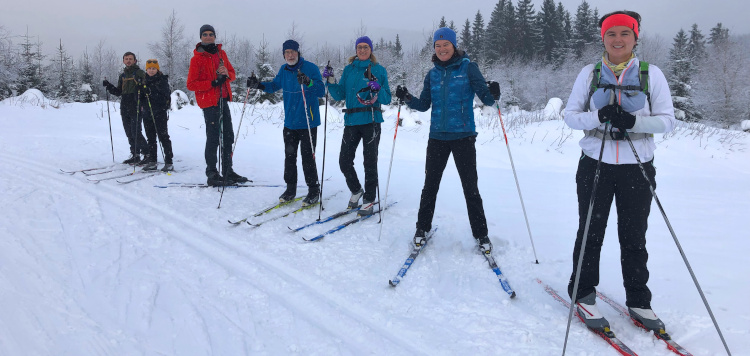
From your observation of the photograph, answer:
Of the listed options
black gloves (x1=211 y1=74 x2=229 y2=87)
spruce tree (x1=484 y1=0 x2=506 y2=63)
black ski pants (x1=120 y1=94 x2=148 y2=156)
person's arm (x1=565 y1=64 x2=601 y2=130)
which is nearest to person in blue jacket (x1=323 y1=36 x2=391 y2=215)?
black gloves (x1=211 y1=74 x2=229 y2=87)

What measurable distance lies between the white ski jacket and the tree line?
21.4 meters

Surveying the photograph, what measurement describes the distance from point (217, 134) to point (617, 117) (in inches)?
220

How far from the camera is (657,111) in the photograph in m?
2.41

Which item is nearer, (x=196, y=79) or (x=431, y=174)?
(x=431, y=174)

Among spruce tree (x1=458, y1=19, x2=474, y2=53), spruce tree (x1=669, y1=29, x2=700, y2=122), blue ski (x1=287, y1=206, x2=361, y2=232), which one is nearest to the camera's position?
blue ski (x1=287, y1=206, x2=361, y2=232)

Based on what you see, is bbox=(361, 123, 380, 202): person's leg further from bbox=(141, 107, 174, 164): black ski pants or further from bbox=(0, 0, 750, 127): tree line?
bbox=(0, 0, 750, 127): tree line

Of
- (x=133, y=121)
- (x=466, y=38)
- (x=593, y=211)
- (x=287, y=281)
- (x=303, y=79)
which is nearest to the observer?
(x=593, y=211)

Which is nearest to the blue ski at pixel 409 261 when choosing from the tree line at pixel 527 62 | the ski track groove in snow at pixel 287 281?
the ski track groove in snow at pixel 287 281

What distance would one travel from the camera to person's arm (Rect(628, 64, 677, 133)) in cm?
232

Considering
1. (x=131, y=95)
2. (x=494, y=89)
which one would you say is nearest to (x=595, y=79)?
(x=494, y=89)

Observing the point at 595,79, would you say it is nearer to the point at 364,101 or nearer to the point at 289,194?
the point at 364,101

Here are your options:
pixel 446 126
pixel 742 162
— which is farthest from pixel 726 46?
pixel 446 126

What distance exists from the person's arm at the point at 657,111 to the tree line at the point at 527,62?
21.7 m

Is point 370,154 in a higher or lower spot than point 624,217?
higher
